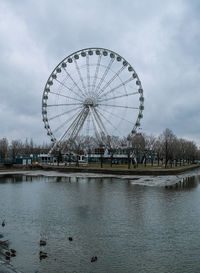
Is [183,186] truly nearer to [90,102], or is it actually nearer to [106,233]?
[106,233]

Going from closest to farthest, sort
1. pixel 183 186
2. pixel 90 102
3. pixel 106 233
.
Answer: pixel 106 233, pixel 183 186, pixel 90 102

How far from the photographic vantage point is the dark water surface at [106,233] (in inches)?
408

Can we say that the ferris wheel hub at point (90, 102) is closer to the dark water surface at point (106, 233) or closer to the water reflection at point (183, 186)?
the water reflection at point (183, 186)

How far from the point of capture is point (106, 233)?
13.8 meters

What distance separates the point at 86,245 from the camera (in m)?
12.3

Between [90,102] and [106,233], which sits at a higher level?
[90,102]

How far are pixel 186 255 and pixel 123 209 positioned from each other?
8179mm

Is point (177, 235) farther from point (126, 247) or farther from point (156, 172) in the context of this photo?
point (156, 172)

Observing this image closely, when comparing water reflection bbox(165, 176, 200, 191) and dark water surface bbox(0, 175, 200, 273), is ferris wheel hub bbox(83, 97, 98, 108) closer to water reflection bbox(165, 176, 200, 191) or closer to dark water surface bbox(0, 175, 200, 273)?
water reflection bbox(165, 176, 200, 191)

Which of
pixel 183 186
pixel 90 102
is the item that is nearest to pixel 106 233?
pixel 183 186

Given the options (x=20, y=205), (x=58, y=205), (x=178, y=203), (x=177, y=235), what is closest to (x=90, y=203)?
(x=58, y=205)

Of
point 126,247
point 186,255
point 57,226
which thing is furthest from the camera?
point 57,226

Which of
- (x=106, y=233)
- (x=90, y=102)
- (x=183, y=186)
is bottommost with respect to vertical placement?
(x=106, y=233)

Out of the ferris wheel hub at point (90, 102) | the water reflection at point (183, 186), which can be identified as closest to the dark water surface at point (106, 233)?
the water reflection at point (183, 186)
